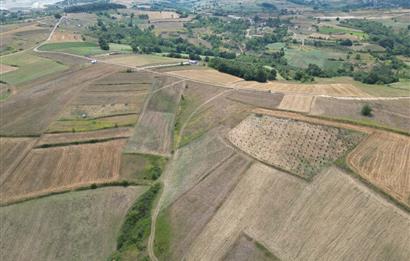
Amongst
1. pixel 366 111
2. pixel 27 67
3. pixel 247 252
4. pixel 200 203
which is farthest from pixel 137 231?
pixel 27 67

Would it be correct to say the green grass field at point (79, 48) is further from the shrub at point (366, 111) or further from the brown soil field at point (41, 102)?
the shrub at point (366, 111)

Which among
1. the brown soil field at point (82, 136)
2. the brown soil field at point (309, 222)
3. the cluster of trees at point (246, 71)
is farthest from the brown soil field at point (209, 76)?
the brown soil field at point (309, 222)

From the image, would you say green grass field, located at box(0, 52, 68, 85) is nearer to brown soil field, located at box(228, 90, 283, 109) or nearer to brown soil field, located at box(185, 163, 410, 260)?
brown soil field, located at box(228, 90, 283, 109)

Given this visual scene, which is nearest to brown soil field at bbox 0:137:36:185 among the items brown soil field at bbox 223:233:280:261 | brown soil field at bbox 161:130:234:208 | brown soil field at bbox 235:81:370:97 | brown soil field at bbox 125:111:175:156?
brown soil field at bbox 125:111:175:156

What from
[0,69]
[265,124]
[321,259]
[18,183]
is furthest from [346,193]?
[0,69]

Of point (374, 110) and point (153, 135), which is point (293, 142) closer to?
point (374, 110)
